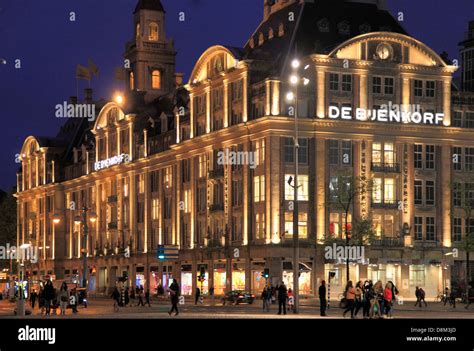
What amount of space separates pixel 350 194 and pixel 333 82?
442 inches

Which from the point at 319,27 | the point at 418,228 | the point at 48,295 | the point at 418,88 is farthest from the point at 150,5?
the point at 48,295

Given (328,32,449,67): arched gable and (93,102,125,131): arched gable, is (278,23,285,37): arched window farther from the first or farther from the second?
(93,102,125,131): arched gable

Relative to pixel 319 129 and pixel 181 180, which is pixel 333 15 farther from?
pixel 181 180

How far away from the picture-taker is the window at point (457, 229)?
11469 cm

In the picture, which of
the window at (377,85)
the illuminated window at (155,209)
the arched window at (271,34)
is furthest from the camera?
the illuminated window at (155,209)

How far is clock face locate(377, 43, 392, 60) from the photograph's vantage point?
111125mm

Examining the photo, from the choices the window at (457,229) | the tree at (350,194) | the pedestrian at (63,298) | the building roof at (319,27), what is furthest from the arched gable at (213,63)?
the pedestrian at (63,298)

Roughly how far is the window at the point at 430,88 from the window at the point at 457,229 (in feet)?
38.0

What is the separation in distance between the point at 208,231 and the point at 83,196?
44319 mm

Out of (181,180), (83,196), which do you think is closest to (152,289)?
(181,180)

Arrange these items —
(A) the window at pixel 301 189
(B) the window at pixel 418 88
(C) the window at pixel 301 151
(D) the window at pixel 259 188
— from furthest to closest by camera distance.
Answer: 1. (B) the window at pixel 418 88
2. (D) the window at pixel 259 188
3. (C) the window at pixel 301 151
4. (A) the window at pixel 301 189

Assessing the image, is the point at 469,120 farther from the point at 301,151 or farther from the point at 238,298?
the point at 238,298

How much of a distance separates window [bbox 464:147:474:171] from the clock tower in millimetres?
48637

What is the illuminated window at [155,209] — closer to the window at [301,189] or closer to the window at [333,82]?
the window at [301,189]
